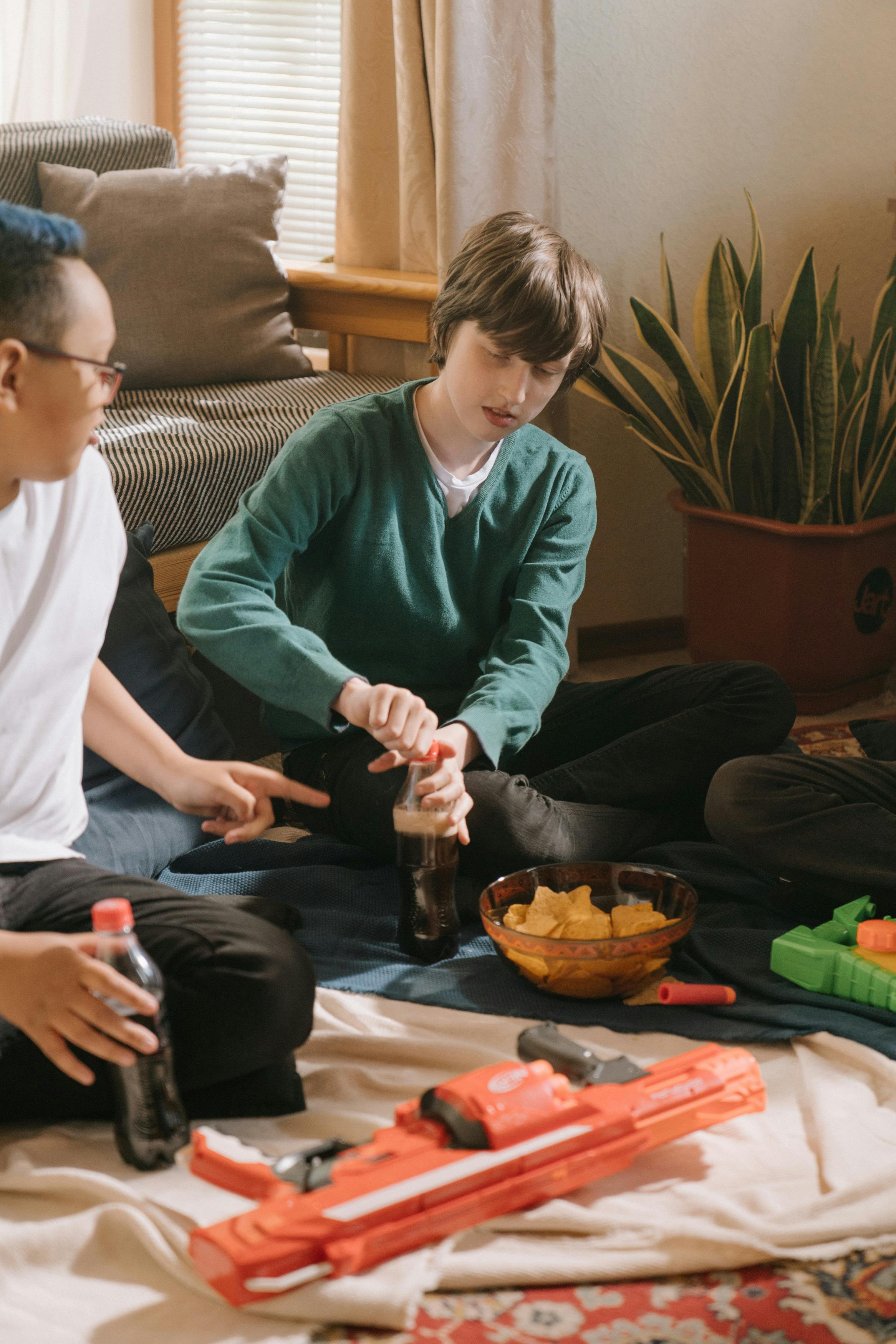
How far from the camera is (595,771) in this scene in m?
Answer: 1.68

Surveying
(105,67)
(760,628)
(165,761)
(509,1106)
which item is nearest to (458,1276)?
(509,1106)

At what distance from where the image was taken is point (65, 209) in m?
2.42

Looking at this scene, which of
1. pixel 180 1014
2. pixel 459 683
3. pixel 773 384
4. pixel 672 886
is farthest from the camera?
pixel 773 384

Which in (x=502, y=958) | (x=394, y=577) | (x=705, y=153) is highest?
(x=705, y=153)

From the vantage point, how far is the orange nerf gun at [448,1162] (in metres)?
0.88

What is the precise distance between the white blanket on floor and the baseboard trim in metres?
1.58

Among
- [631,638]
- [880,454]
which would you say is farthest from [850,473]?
[631,638]

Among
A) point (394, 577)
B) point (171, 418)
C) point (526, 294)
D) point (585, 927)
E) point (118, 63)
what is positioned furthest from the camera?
point (118, 63)

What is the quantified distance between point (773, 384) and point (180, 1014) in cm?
166

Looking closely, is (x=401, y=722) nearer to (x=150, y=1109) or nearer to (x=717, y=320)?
(x=150, y=1109)

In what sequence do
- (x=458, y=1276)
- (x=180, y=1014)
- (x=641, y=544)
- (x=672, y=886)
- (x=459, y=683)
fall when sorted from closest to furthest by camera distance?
(x=458, y=1276) → (x=180, y=1014) → (x=672, y=886) → (x=459, y=683) → (x=641, y=544)

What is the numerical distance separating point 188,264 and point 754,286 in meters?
1.05

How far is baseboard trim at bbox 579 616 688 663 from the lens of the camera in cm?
275

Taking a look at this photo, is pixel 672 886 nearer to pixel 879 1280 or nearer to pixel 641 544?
pixel 879 1280
